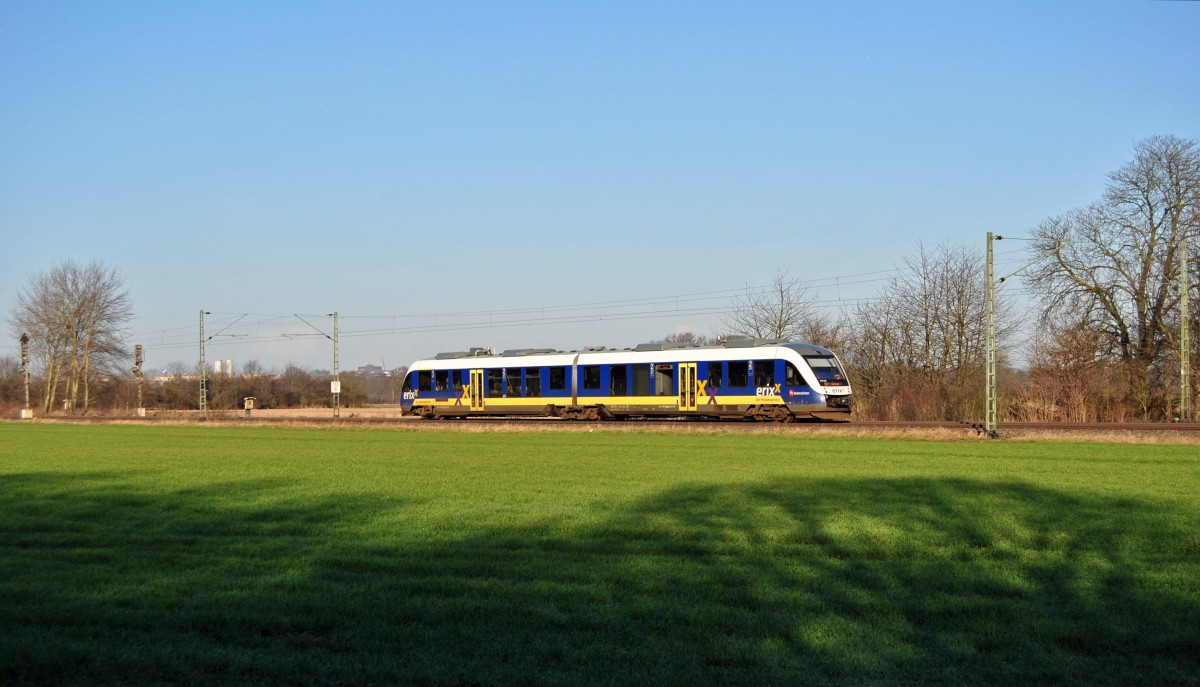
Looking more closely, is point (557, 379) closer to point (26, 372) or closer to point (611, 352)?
point (611, 352)

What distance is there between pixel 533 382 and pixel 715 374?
8.87m

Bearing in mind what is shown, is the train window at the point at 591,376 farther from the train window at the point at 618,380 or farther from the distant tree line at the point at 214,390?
the distant tree line at the point at 214,390

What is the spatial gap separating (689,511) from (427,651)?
24.4 ft

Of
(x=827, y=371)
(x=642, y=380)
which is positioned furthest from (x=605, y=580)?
(x=642, y=380)

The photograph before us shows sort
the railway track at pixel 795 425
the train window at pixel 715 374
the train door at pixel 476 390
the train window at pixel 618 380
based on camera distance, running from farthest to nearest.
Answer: the train door at pixel 476 390 → the train window at pixel 618 380 → the train window at pixel 715 374 → the railway track at pixel 795 425

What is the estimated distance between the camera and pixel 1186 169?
137ft

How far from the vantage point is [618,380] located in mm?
39656

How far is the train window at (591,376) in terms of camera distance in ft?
132

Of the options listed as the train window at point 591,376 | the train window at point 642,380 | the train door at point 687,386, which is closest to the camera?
the train door at point 687,386

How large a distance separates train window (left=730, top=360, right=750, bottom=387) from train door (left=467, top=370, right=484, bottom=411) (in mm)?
12537

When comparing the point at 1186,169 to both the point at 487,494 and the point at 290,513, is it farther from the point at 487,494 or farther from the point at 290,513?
the point at 290,513

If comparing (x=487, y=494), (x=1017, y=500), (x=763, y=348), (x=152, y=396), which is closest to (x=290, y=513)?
(x=487, y=494)

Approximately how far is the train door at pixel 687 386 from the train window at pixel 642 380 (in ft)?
4.70

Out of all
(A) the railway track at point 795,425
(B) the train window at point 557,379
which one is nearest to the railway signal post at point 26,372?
(A) the railway track at point 795,425
